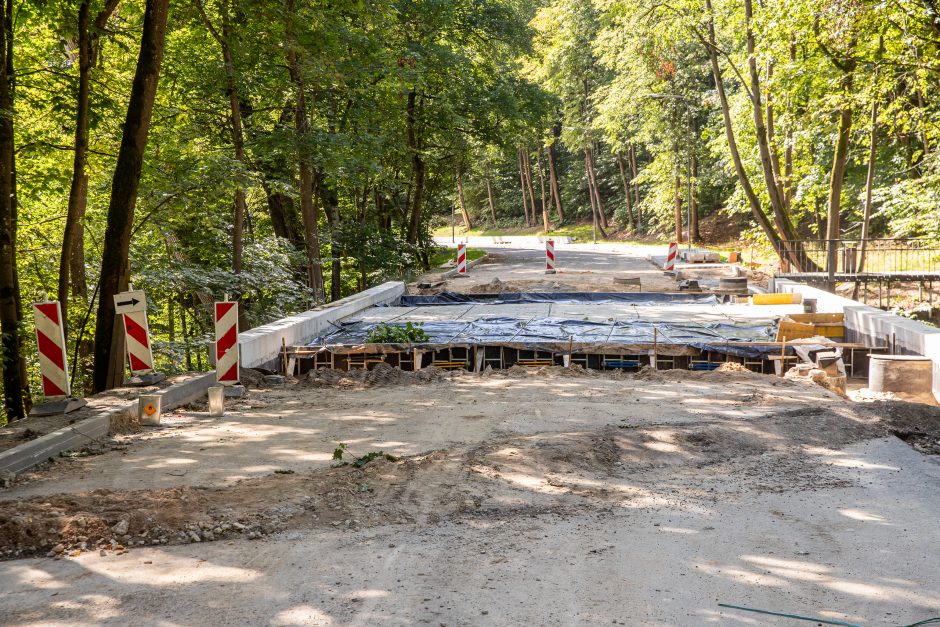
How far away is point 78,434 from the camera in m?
7.41

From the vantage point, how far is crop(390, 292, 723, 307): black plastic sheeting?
20.8 metres

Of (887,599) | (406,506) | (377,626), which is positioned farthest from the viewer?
(406,506)

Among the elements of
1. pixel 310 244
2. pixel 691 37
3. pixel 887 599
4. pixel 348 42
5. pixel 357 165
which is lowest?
pixel 887 599

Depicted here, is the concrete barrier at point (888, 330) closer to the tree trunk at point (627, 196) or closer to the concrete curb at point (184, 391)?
the concrete curb at point (184, 391)

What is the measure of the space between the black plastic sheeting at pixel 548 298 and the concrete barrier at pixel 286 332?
2442 mm

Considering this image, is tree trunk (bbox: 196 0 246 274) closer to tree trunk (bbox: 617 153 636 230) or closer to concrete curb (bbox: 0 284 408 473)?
concrete curb (bbox: 0 284 408 473)

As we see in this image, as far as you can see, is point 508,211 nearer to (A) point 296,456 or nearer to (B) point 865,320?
(B) point 865,320

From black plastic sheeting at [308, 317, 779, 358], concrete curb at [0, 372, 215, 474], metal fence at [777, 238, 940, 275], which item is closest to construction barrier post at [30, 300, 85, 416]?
concrete curb at [0, 372, 215, 474]

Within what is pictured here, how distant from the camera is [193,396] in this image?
378 inches

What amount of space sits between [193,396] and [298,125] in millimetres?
10060

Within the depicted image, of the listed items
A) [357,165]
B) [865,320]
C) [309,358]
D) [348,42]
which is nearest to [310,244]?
[357,165]

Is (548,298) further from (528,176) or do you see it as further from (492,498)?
(528,176)

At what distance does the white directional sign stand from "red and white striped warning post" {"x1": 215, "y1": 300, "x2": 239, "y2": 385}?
858 millimetres

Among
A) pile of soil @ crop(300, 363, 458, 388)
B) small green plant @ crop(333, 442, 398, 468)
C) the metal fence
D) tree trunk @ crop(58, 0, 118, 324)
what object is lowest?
small green plant @ crop(333, 442, 398, 468)
